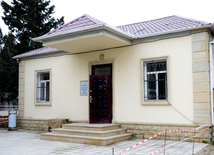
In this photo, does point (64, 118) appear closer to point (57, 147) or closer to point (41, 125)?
point (41, 125)

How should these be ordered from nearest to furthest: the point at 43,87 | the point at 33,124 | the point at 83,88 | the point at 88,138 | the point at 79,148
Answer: the point at 79,148 → the point at 88,138 → the point at 83,88 → the point at 33,124 → the point at 43,87

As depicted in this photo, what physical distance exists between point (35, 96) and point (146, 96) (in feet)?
19.6

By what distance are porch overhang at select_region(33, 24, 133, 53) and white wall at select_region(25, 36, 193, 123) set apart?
0.55 meters

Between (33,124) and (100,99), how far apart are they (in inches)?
168

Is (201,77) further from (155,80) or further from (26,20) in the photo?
(26,20)

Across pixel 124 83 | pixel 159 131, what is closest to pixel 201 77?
pixel 159 131

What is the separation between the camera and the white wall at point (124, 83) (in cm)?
887

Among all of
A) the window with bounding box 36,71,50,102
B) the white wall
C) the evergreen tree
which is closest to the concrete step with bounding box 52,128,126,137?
the white wall

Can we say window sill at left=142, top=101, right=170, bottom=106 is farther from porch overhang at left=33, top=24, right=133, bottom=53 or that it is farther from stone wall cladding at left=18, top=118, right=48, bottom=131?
stone wall cladding at left=18, top=118, right=48, bottom=131

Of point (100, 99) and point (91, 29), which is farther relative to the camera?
point (100, 99)

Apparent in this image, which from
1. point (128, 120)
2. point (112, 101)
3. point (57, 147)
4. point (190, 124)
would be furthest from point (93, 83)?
point (190, 124)

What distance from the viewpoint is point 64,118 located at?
11719 millimetres

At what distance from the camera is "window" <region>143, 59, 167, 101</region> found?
9.36 meters

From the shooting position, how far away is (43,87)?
13.0 metres
